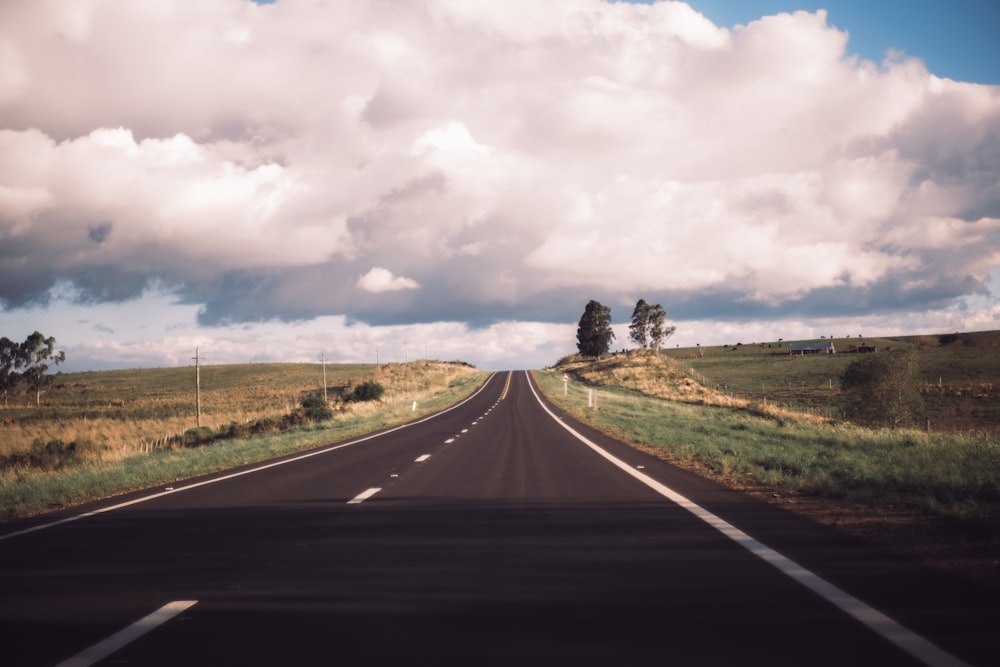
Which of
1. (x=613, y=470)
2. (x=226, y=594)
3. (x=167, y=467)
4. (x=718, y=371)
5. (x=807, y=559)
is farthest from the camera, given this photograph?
(x=718, y=371)

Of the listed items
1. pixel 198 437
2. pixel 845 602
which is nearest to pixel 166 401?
pixel 198 437

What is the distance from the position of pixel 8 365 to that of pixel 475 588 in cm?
13986

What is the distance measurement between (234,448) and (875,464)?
19.8 m

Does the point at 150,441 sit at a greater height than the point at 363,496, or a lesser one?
lesser

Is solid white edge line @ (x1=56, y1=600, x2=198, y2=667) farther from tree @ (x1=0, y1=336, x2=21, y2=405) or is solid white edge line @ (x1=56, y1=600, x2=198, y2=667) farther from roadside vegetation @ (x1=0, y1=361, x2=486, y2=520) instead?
tree @ (x1=0, y1=336, x2=21, y2=405)

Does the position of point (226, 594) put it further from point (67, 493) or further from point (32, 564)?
point (67, 493)

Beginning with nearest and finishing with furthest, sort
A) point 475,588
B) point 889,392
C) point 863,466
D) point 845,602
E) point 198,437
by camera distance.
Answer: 1. point 845,602
2. point 475,588
3. point 863,466
4. point 198,437
5. point 889,392

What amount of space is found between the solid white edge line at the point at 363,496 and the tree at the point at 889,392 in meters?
42.5

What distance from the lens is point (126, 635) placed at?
188 inches

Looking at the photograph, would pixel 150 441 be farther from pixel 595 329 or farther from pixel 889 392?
pixel 595 329

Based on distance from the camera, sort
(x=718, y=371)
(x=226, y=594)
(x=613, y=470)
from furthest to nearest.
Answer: (x=718, y=371), (x=613, y=470), (x=226, y=594)

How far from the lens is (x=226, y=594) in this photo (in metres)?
5.79

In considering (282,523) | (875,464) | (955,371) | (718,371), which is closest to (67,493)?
(282,523)

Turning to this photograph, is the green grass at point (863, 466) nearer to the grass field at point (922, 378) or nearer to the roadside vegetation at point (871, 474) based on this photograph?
the roadside vegetation at point (871, 474)
